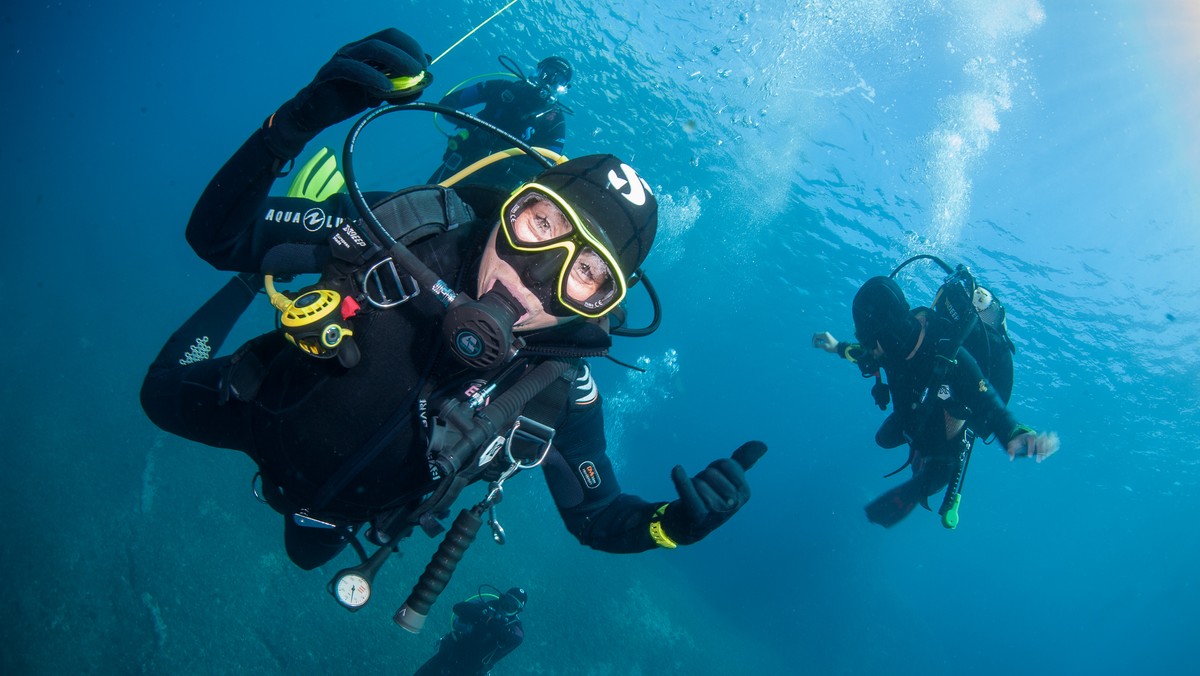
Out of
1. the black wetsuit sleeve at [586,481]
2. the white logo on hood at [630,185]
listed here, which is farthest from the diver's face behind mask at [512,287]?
the black wetsuit sleeve at [586,481]

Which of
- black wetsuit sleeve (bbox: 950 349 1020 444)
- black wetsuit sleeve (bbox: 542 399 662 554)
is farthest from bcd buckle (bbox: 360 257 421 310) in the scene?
black wetsuit sleeve (bbox: 950 349 1020 444)

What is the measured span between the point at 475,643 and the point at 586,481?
638cm

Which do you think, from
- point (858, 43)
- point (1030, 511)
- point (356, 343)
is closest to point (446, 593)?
point (356, 343)

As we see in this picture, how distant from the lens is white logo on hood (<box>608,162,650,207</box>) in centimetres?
264

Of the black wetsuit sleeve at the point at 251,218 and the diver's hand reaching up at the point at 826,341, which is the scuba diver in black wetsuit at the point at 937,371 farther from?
the black wetsuit sleeve at the point at 251,218

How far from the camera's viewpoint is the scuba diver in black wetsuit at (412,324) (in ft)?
7.00

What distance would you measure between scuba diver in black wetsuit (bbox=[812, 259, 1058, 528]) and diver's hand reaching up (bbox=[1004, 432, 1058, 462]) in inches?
9.7

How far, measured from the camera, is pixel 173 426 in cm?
330

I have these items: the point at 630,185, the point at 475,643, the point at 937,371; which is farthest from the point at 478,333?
the point at 475,643

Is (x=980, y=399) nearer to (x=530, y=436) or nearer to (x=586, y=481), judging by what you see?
(x=586, y=481)

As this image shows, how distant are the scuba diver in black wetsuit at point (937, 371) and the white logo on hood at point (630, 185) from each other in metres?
5.52

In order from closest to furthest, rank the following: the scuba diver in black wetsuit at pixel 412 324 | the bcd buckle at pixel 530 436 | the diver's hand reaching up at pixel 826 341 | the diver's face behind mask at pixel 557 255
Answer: the scuba diver in black wetsuit at pixel 412 324 < the diver's face behind mask at pixel 557 255 < the bcd buckle at pixel 530 436 < the diver's hand reaching up at pixel 826 341

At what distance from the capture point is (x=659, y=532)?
9.02 feet

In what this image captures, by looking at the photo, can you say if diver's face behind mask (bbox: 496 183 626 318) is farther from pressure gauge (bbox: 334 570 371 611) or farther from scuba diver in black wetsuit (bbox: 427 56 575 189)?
scuba diver in black wetsuit (bbox: 427 56 575 189)
